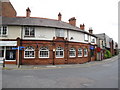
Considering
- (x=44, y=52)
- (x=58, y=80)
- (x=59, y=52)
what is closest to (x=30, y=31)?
(x=44, y=52)

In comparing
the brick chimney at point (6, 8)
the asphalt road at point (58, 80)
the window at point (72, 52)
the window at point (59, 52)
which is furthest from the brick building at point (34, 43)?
the asphalt road at point (58, 80)

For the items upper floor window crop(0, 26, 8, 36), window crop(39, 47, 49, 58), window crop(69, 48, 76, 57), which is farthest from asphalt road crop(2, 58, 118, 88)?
upper floor window crop(0, 26, 8, 36)

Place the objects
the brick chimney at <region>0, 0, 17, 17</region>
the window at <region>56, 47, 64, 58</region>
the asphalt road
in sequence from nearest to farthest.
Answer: the asphalt road, the window at <region>56, 47, 64, 58</region>, the brick chimney at <region>0, 0, 17, 17</region>

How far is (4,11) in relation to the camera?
20.9 m

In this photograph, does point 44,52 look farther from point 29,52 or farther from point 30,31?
point 30,31

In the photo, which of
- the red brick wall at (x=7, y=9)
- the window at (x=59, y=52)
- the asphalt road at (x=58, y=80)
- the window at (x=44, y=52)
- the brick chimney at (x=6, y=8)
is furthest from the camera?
the red brick wall at (x=7, y=9)

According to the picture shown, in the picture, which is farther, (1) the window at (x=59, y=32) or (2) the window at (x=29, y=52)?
(1) the window at (x=59, y=32)

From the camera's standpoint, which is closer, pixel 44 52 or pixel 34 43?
pixel 34 43

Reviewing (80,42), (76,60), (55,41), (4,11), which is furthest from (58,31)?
(4,11)

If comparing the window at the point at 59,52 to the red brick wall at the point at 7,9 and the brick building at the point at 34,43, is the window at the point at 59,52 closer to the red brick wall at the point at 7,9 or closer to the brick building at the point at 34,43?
the brick building at the point at 34,43

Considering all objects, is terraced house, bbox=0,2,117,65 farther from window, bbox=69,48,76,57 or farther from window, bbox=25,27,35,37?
window, bbox=69,48,76,57

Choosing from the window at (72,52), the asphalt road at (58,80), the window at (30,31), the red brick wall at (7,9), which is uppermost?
the red brick wall at (7,9)

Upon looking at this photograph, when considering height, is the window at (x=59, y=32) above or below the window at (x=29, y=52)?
above

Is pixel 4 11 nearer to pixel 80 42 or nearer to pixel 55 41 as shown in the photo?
pixel 55 41
